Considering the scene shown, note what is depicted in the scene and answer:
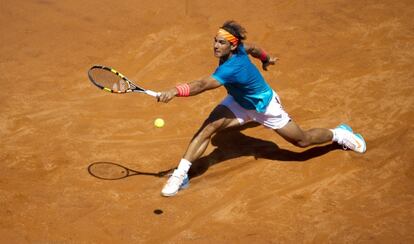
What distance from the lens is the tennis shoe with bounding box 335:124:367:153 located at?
7242 mm

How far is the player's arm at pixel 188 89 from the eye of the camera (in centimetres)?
606

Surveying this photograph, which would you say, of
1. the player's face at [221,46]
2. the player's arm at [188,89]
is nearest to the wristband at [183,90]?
the player's arm at [188,89]

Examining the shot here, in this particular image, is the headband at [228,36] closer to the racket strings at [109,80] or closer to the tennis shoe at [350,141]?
the racket strings at [109,80]

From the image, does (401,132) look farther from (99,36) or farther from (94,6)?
(94,6)

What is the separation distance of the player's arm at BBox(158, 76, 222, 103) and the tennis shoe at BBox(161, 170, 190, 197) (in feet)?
3.28

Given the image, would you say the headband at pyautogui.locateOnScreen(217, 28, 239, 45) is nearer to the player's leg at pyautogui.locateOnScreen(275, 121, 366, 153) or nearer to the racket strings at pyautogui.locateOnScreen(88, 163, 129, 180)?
the player's leg at pyautogui.locateOnScreen(275, 121, 366, 153)

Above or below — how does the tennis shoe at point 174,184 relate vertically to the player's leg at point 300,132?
below

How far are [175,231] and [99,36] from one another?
5.17 meters

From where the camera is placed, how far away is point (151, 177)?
278 inches

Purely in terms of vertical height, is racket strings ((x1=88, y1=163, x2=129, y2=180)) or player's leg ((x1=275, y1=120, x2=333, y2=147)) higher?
player's leg ((x1=275, y1=120, x2=333, y2=147))

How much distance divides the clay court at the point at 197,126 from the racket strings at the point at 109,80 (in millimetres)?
1072

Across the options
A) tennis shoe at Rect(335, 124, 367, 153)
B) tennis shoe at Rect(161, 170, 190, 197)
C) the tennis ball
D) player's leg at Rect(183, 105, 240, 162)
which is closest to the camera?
tennis shoe at Rect(161, 170, 190, 197)

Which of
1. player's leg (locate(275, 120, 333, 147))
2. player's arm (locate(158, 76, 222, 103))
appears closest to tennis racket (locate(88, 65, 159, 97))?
player's arm (locate(158, 76, 222, 103))

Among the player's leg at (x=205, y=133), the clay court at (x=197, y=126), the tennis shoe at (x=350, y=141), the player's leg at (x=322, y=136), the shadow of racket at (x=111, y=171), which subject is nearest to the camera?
the clay court at (x=197, y=126)
